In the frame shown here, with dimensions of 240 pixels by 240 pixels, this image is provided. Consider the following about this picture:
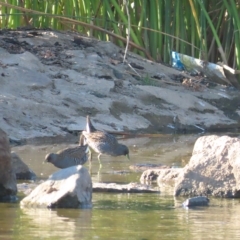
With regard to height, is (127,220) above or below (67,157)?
below

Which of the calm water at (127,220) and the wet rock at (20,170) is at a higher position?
the wet rock at (20,170)

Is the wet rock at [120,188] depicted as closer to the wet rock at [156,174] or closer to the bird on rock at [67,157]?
the wet rock at [156,174]

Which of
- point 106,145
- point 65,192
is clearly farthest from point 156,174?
point 65,192

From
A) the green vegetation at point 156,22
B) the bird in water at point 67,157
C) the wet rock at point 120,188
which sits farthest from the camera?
the green vegetation at point 156,22

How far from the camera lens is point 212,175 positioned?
6.60 metres

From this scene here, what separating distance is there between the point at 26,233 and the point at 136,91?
8020mm

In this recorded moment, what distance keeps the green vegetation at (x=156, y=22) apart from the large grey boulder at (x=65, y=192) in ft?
26.8

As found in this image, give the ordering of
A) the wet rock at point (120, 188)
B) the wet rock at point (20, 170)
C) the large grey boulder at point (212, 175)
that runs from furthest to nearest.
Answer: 1. the wet rock at point (20, 170)
2. the wet rock at point (120, 188)
3. the large grey boulder at point (212, 175)

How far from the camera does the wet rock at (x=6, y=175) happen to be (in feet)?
20.3

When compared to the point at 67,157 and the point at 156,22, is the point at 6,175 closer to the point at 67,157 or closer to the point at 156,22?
the point at 67,157

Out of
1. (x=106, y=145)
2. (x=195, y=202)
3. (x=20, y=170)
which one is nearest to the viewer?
(x=195, y=202)

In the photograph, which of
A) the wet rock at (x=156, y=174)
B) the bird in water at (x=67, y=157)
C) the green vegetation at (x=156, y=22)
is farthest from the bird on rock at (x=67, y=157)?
the green vegetation at (x=156, y=22)

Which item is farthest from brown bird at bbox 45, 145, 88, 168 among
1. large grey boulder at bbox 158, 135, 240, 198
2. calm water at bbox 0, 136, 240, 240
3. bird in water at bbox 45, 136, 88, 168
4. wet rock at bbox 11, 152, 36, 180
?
large grey boulder at bbox 158, 135, 240, 198

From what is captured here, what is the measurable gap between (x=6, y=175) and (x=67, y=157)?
1.64 m
